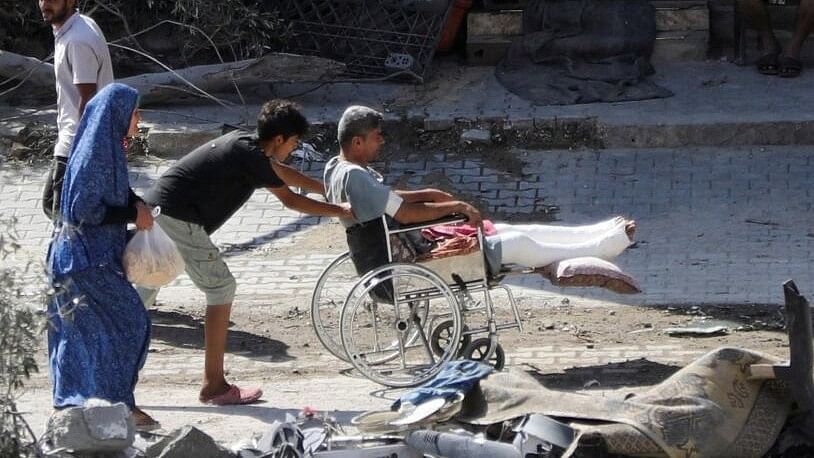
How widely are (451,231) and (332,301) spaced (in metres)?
1.74

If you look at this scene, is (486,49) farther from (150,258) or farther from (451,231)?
(150,258)

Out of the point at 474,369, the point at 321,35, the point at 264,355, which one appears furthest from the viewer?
the point at 321,35

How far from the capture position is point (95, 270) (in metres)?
6.61

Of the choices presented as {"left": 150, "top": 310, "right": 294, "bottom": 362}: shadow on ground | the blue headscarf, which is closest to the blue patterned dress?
the blue headscarf

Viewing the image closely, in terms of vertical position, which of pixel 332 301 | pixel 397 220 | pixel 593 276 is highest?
pixel 397 220

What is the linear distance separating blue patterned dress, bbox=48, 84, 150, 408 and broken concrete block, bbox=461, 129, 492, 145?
5312 millimetres

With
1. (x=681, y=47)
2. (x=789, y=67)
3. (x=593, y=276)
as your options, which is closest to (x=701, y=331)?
(x=593, y=276)

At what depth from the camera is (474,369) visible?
6.84m

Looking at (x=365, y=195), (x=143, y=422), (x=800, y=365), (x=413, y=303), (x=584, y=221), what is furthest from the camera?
(x=584, y=221)

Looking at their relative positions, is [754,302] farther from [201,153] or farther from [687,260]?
[201,153]

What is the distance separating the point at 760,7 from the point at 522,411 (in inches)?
266

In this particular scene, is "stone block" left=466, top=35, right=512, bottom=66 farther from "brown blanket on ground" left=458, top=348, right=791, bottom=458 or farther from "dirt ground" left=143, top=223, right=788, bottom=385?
"brown blanket on ground" left=458, top=348, right=791, bottom=458

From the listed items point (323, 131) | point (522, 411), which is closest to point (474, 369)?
point (522, 411)

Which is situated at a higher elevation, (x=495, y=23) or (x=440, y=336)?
(x=495, y=23)
